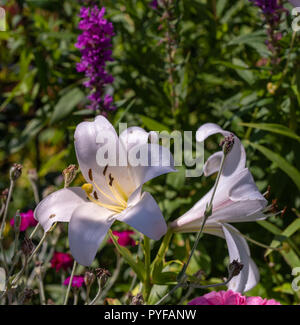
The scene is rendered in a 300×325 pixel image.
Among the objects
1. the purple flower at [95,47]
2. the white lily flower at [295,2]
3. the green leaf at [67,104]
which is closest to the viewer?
the white lily flower at [295,2]

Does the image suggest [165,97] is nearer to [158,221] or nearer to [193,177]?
[193,177]

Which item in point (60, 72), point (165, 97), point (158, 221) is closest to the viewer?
point (158, 221)

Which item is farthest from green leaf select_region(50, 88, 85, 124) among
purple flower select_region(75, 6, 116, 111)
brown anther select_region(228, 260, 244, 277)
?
brown anther select_region(228, 260, 244, 277)

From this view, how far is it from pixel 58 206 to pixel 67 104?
0.70 metres

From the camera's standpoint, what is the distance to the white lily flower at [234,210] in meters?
0.74

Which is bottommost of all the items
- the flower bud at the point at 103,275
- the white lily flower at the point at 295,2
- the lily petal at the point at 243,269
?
the lily petal at the point at 243,269

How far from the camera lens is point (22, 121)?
77.7 inches

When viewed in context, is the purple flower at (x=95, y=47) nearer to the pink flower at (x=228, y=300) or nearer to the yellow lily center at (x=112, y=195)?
the yellow lily center at (x=112, y=195)

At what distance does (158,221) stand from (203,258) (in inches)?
21.3

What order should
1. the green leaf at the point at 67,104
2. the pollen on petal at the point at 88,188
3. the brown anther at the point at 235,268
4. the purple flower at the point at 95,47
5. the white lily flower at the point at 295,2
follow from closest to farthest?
the brown anther at the point at 235,268
the pollen on petal at the point at 88,188
the white lily flower at the point at 295,2
the purple flower at the point at 95,47
the green leaf at the point at 67,104

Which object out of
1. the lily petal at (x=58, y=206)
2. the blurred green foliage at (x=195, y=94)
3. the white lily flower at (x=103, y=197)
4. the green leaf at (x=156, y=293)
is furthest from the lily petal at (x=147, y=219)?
the blurred green foliage at (x=195, y=94)

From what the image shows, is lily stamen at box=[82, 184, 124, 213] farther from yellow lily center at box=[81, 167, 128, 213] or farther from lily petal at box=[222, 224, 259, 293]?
lily petal at box=[222, 224, 259, 293]

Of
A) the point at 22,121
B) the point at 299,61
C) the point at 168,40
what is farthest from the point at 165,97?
the point at 22,121
